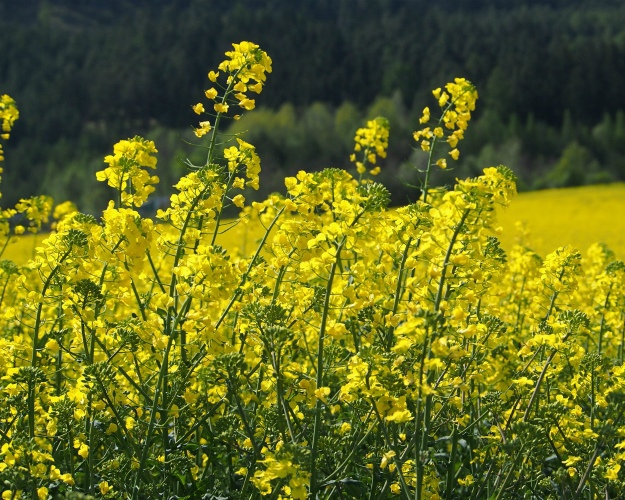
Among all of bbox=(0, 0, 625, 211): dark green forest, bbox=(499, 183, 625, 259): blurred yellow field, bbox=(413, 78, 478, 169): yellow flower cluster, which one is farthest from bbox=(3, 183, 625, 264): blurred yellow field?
bbox=(0, 0, 625, 211): dark green forest

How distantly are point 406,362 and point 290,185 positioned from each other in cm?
107

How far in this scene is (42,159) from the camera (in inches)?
2820

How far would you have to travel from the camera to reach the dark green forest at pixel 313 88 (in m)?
56.7

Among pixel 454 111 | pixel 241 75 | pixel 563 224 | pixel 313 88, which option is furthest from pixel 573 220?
pixel 313 88

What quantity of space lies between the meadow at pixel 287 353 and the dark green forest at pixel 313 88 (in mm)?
42537

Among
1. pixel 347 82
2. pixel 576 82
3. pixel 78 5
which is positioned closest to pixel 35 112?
pixel 347 82

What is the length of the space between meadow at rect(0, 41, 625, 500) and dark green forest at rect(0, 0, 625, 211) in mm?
42537

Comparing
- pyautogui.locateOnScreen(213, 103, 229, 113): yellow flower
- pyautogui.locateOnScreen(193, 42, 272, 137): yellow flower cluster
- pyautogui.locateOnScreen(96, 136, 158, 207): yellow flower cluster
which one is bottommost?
pyautogui.locateOnScreen(96, 136, 158, 207): yellow flower cluster

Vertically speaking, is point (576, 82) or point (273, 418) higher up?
point (576, 82)

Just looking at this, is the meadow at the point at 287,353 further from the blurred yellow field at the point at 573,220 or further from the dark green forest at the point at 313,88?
the dark green forest at the point at 313,88

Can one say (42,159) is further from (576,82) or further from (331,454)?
(331,454)

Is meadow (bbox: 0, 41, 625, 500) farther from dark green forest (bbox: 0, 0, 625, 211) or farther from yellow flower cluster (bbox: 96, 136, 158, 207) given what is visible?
dark green forest (bbox: 0, 0, 625, 211)

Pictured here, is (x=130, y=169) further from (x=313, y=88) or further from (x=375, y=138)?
(x=313, y=88)

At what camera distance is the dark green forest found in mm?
56656
